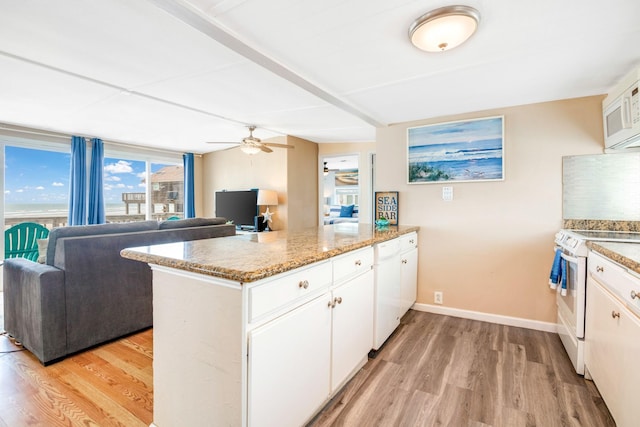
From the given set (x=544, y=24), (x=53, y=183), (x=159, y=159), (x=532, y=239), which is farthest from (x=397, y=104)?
(x=53, y=183)

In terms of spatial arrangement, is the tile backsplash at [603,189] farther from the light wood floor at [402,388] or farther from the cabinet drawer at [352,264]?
the cabinet drawer at [352,264]

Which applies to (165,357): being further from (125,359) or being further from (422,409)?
(422,409)

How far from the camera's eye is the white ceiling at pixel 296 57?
159 cm

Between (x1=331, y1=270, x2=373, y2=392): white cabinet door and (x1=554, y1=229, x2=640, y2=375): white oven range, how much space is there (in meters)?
1.35

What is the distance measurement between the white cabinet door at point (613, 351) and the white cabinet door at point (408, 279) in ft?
4.23

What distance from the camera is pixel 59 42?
78.2 inches

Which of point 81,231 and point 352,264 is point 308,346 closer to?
point 352,264

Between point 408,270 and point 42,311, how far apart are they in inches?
117

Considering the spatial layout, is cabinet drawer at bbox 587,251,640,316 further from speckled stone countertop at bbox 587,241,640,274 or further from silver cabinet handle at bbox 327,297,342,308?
silver cabinet handle at bbox 327,297,342,308

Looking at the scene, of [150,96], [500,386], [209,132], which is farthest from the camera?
[209,132]

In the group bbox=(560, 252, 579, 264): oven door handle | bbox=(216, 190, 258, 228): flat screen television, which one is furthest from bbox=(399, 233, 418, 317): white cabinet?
bbox=(216, 190, 258, 228): flat screen television

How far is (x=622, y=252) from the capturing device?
58.3 inches

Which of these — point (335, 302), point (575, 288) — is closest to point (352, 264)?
point (335, 302)

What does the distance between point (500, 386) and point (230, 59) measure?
2879 mm
